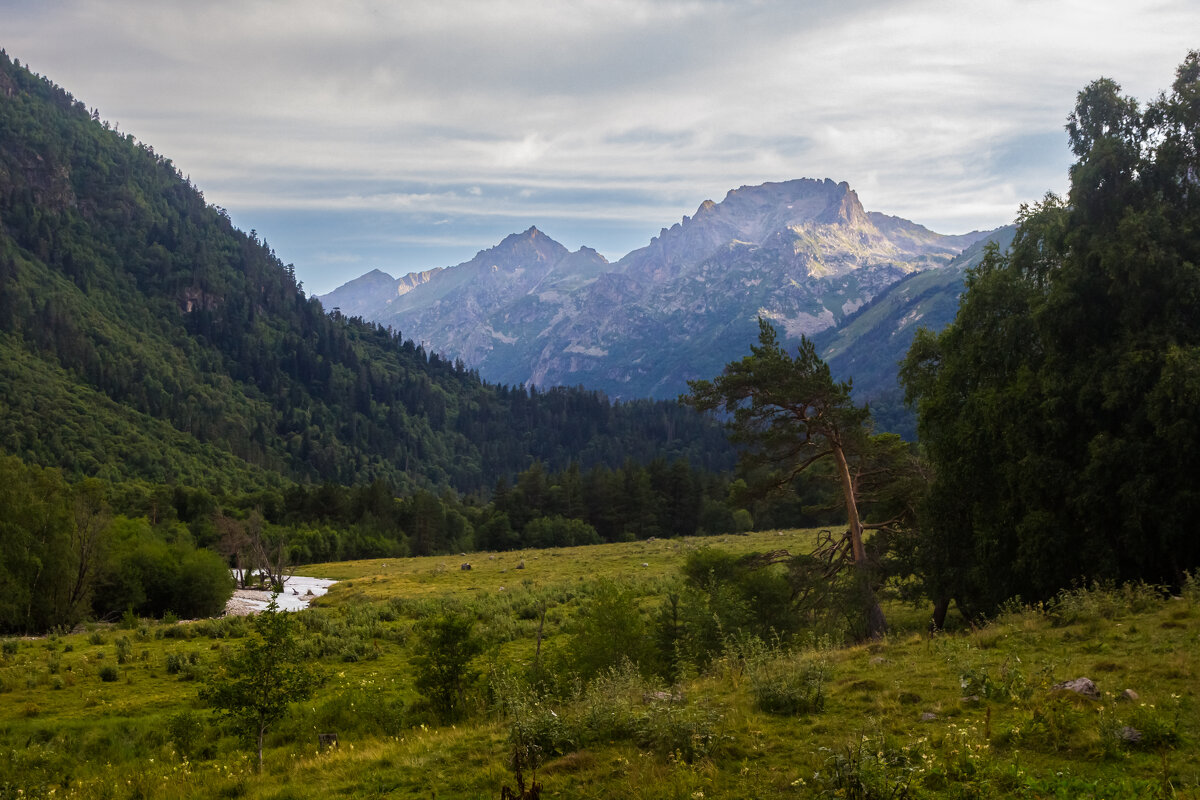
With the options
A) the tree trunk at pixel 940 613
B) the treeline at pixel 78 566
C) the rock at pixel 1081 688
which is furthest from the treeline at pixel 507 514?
the rock at pixel 1081 688

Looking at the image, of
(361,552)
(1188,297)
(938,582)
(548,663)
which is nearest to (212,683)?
(548,663)

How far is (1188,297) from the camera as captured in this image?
734 inches

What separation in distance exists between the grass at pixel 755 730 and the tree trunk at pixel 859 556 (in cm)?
448

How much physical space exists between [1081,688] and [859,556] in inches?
570

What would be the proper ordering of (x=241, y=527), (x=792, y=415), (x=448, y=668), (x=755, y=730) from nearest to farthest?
(x=755, y=730), (x=448, y=668), (x=792, y=415), (x=241, y=527)

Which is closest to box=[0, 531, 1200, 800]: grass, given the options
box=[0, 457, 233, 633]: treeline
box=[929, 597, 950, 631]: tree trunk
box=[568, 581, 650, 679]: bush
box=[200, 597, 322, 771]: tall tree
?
box=[568, 581, 650, 679]: bush

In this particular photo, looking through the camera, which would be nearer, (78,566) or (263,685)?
(263,685)

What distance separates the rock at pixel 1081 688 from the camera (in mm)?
10438

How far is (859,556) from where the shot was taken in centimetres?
2489

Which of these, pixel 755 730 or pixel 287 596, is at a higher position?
pixel 755 730

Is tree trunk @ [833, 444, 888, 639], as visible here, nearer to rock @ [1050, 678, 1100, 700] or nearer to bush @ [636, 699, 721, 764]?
rock @ [1050, 678, 1100, 700]

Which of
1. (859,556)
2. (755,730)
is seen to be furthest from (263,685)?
(859,556)

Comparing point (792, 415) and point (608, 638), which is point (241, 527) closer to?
point (792, 415)

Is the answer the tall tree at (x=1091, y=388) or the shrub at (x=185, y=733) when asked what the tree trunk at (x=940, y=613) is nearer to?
the tall tree at (x=1091, y=388)
